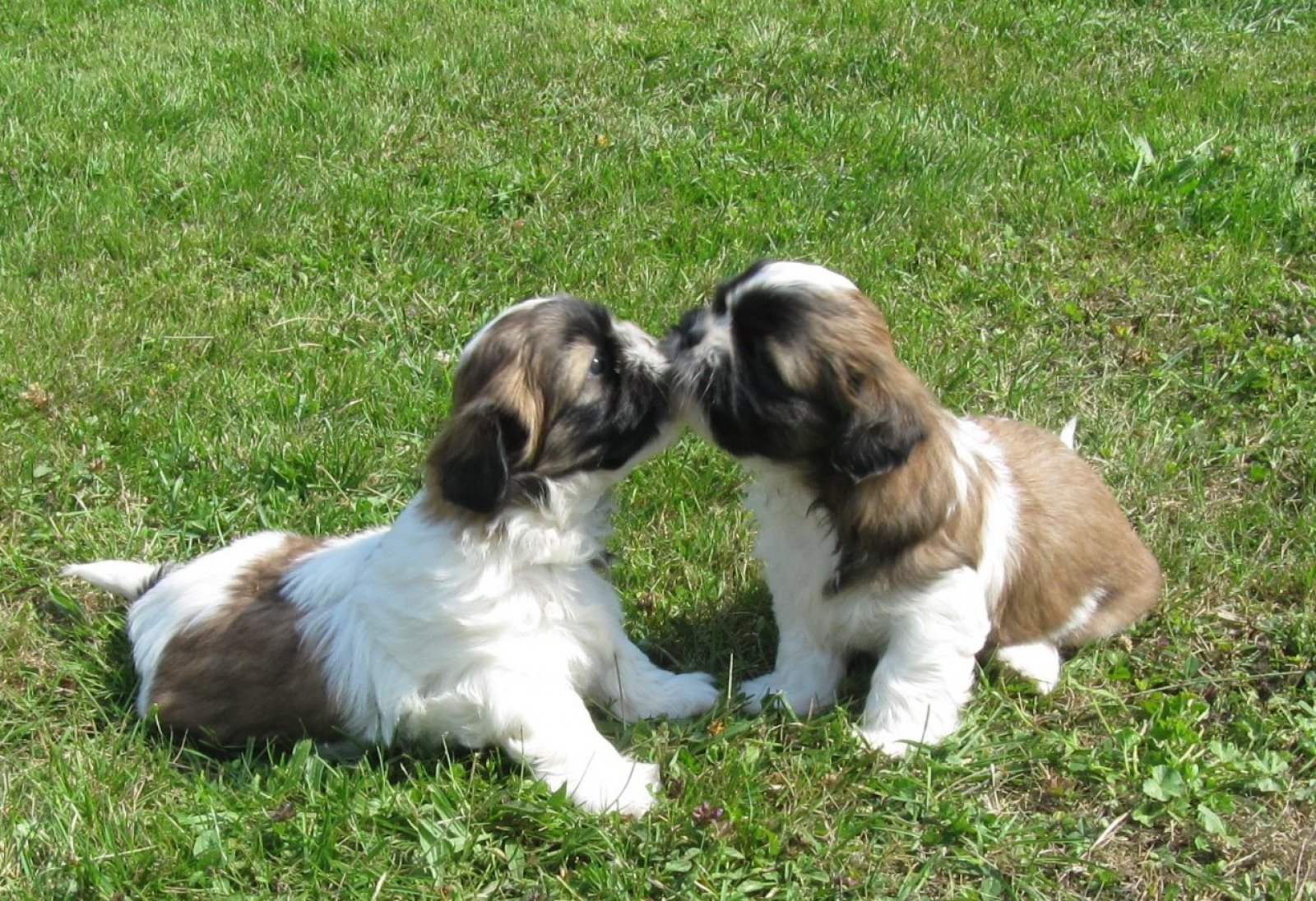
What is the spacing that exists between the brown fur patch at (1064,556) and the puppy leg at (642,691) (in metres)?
0.89

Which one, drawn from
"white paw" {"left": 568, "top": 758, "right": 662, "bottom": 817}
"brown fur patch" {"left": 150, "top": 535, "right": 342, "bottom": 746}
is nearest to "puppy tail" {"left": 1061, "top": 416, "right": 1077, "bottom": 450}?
"white paw" {"left": 568, "top": 758, "right": 662, "bottom": 817}

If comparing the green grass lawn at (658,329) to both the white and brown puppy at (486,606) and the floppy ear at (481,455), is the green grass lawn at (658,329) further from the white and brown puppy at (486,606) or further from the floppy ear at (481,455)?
the floppy ear at (481,455)

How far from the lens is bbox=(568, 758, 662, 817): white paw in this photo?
127 inches

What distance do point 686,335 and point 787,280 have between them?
31cm

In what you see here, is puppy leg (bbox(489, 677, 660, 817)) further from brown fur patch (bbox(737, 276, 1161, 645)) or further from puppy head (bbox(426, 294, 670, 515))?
brown fur patch (bbox(737, 276, 1161, 645))

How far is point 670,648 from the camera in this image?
156 inches

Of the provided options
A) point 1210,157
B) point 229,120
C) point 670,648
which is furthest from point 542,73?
point 670,648

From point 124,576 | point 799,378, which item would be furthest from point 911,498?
point 124,576

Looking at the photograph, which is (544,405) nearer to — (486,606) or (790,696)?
(486,606)

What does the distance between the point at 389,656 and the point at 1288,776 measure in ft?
7.87

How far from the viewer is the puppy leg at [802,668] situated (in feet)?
11.6

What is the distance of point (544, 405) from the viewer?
124 inches

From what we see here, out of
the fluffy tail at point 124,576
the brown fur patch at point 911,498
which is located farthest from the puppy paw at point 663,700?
the fluffy tail at point 124,576

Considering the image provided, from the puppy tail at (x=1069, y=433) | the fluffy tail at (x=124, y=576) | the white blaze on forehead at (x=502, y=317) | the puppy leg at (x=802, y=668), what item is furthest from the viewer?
the puppy tail at (x=1069, y=433)
